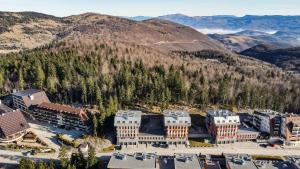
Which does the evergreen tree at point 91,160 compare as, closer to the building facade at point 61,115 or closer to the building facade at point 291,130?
the building facade at point 61,115

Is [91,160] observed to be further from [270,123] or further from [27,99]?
[270,123]

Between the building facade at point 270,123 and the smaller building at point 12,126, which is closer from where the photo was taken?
the smaller building at point 12,126

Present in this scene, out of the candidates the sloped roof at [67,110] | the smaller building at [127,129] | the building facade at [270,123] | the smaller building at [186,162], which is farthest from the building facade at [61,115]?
the building facade at [270,123]

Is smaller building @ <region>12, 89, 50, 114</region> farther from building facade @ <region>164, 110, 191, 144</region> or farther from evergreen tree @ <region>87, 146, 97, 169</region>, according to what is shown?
building facade @ <region>164, 110, 191, 144</region>

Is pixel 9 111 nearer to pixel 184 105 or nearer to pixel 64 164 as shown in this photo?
pixel 64 164

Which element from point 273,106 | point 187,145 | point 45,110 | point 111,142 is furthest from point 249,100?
point 45,110

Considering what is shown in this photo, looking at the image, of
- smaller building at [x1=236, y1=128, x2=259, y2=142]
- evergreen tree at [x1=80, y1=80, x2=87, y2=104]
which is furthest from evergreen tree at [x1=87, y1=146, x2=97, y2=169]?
smaller building at [x1=236, y1=128, x2=259, y2=142]
